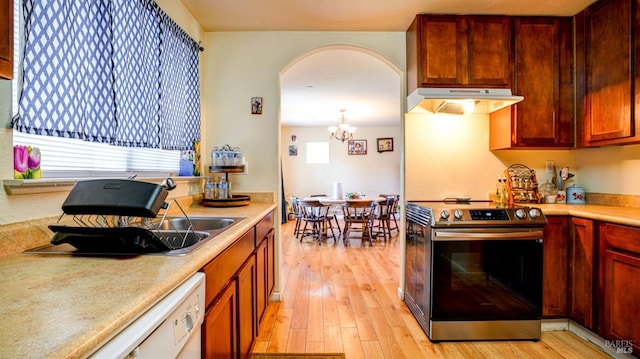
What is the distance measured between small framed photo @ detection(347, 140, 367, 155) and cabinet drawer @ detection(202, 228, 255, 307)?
6.54m

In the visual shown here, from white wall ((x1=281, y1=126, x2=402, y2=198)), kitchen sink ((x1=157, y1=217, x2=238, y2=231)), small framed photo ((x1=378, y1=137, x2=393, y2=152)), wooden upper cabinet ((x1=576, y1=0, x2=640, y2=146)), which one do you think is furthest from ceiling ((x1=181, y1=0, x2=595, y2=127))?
small framed photo ((x1=378, y1=137, x2=393, y2=152))

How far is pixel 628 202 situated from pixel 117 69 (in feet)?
11.2

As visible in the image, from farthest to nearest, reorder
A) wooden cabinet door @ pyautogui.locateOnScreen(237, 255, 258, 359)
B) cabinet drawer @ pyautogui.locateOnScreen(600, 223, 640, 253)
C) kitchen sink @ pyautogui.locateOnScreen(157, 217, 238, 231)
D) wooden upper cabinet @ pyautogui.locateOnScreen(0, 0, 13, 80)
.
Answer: kitchen sink @ pyautogui.locateOnScreen(157, 217, 238, 231)
cabinet drawer @ pyautogui.locateOnScreen(600, 223, 640, 253)
wooden cabinet door @ pyautogui.locateOnScreen(237, 255, 258, 359)
wooden upper cabinet @ pyautogui.locateOnScreen(0, 0, 13, 80)

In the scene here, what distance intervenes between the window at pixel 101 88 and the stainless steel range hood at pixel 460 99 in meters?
1.77

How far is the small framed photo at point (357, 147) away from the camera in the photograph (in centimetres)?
811

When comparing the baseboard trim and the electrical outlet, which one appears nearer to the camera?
the baseboard trim

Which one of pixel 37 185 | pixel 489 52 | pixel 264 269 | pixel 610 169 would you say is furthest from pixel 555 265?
pixel 37 185

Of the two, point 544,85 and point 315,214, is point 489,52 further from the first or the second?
point 315,214

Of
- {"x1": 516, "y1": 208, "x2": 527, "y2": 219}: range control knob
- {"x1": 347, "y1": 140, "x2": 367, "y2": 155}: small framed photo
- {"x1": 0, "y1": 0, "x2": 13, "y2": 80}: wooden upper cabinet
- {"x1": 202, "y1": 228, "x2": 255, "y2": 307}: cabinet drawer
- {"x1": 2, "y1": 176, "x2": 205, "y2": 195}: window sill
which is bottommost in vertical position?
{"x1": 202, "y1": 228, "x2": 255, "y2": 307}: cabinet drawer

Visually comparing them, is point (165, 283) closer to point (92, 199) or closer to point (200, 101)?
point (92, 199)

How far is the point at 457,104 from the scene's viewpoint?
252 cm

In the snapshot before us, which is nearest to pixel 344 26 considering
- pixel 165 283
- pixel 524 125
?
pixel 524 125

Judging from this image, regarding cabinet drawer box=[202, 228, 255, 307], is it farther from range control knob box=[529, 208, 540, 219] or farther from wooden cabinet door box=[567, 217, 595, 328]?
wooden cabinet door box=[567, 217, 595, 328]

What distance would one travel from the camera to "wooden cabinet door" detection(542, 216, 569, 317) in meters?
2.22
